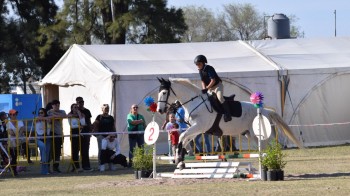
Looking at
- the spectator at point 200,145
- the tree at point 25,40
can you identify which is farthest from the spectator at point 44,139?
the tree at point 25,40

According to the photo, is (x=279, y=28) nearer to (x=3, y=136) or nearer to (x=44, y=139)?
(x=44, y=139)

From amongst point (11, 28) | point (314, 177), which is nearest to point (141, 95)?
point (314, 177)

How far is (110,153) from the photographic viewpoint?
69.4ft

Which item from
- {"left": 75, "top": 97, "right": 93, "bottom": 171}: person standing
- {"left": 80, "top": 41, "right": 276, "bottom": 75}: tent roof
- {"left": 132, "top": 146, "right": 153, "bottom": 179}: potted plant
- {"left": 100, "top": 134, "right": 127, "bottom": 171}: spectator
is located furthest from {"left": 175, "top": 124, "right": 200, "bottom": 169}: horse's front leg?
{"left": 80, "top": 41, "right": 276, "bottom": 75}: tent roof

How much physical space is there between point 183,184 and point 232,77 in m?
11.9

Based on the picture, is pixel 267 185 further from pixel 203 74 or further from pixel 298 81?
pixel 298 81

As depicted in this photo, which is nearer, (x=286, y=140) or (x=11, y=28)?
(x=286, y=140)

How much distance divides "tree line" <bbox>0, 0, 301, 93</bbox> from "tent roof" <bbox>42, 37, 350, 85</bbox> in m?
12.1

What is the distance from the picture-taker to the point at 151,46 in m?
29.0

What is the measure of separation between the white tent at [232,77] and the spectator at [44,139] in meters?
4.78

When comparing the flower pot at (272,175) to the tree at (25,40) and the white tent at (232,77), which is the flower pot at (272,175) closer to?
the white tent at (232,77)

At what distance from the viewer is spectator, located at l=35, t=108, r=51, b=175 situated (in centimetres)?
2067

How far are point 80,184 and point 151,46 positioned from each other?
12.9 meters

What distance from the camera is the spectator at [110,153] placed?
69.1 feet
